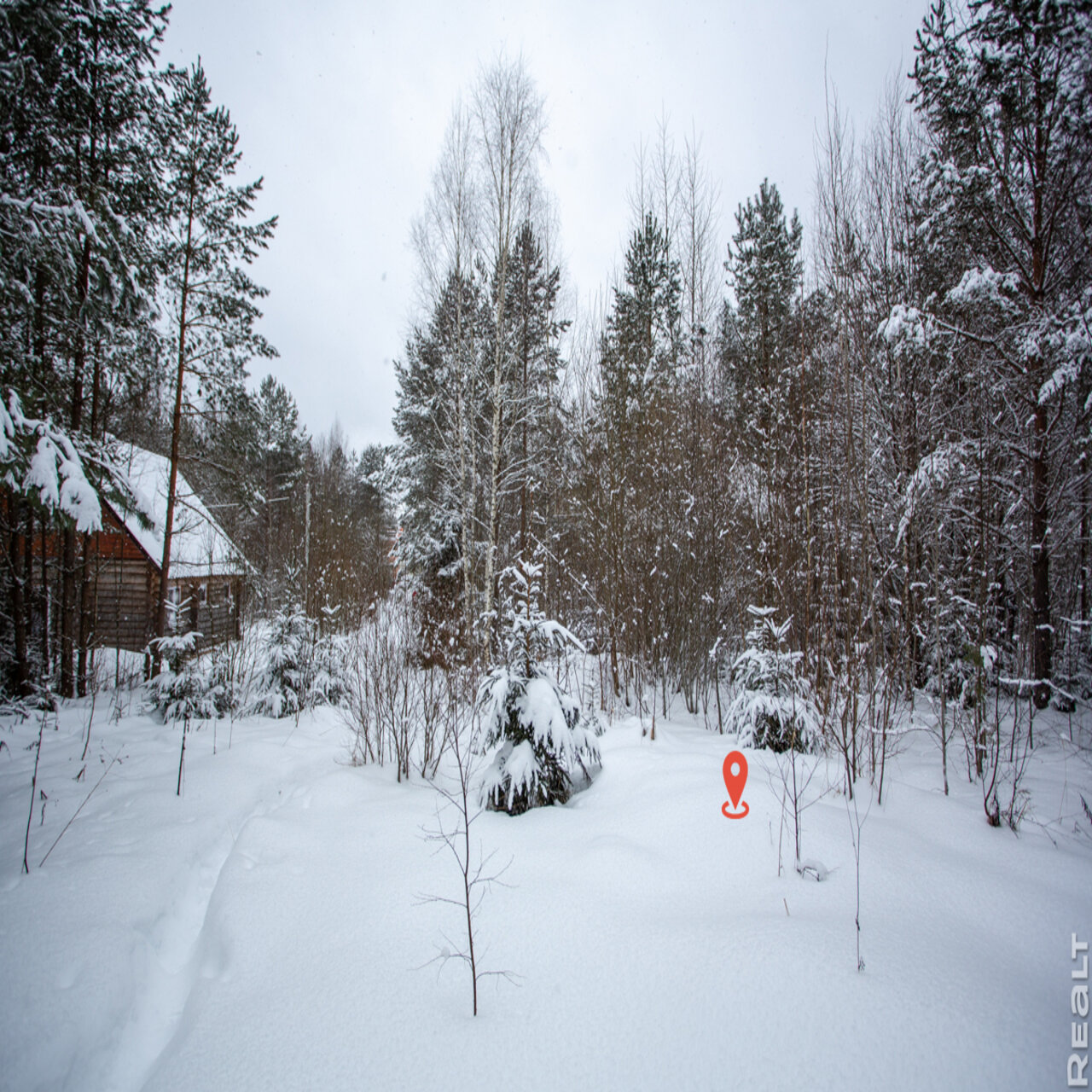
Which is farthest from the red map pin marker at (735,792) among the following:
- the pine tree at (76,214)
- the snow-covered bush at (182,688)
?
the pine tree at (76,214)

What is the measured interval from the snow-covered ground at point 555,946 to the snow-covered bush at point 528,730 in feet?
0.66

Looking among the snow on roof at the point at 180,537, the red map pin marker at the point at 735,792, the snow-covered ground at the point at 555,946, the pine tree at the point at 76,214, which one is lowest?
the snow-covered ground at the point at 555,946

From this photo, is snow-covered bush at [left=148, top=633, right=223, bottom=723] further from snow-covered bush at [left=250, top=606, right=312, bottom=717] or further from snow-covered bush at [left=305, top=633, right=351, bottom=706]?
snow-covered bush at [left=305, top=633, right=351, bottom=706]

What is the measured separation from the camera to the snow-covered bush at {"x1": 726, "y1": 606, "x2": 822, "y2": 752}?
14.9 feet

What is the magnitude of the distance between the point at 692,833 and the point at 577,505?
493 cm

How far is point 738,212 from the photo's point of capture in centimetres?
1411

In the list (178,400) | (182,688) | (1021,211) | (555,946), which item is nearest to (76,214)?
(178,400)

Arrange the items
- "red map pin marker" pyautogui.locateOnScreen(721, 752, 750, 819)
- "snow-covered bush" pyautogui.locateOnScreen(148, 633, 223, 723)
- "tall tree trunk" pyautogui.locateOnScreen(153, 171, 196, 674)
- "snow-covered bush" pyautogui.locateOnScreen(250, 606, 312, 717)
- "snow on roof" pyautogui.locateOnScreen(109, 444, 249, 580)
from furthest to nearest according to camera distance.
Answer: "snow on roof" pyautogui.locateOnScreen(109, 444, 249, 580)
"tall tree trunk" pyautogui.locateOnScreen(153, 171, 196, 674)
"snow-covered bush" pyautogui.locateOnScreen(250, 606, 312, 717)
"snow-covered bush" pyautogui.locateOnScreen(148, 633, 223, 723)
"red map pin marker" pyautogui.locateOnScreen(721, 752, 750, 819)

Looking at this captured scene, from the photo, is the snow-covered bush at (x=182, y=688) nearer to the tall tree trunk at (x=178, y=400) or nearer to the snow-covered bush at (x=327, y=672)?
the snow-covered bush at (x=327, y=672)

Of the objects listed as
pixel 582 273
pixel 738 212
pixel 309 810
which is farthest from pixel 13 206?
pixel 738 212

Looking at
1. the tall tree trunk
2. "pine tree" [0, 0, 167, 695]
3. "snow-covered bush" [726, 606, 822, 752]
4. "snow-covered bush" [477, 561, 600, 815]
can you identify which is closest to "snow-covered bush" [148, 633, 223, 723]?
the tall tree trunk

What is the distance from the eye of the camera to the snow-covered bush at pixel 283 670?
23.9 feet

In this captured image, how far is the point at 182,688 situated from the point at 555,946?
648cm

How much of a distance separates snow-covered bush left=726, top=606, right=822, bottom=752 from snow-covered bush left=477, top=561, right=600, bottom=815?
1767mm
